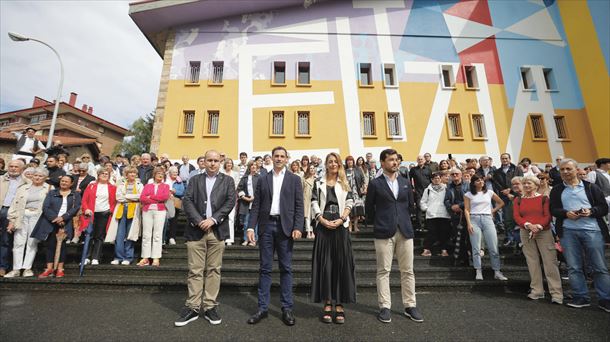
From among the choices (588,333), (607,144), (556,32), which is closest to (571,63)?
(556,32)

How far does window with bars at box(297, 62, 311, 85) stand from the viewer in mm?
14508

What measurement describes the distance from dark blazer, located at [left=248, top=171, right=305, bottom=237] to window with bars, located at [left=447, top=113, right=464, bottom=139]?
12505mm

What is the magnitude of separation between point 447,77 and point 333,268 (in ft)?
49.5

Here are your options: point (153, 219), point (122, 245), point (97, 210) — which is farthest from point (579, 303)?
point (97, 210)

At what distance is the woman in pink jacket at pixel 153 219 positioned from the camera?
5.36 meters

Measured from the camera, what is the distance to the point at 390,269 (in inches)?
141

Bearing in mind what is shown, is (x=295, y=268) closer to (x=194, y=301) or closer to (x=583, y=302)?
(x=194, y=301)

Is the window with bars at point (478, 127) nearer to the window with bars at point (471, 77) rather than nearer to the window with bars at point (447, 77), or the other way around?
the window with bars at point (471, 77)

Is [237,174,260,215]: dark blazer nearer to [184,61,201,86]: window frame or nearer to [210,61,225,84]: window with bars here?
[210,61,225,84]: window with bars

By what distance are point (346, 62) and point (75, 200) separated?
1300cm

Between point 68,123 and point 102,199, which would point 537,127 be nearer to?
point 102,199

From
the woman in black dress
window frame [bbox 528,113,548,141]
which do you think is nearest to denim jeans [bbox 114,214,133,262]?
the woman in black dress

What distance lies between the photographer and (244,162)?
896 cm

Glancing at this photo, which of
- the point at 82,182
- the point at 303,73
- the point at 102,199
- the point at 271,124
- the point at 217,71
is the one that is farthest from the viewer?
the point at 303,73
